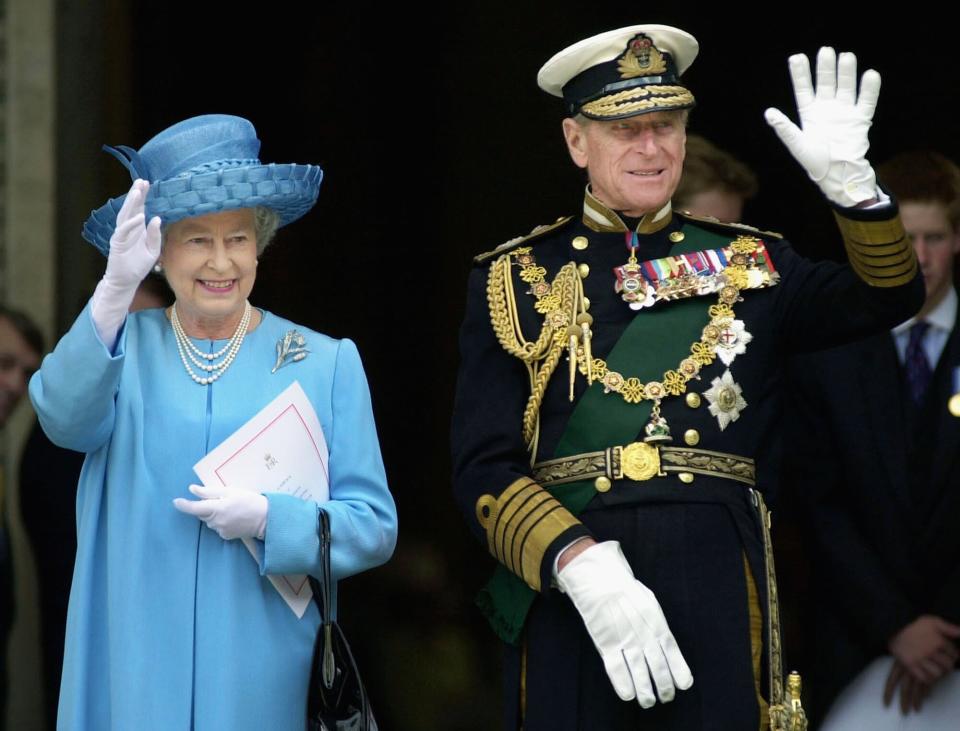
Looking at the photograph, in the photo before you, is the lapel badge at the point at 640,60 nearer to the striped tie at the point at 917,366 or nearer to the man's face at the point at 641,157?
the man's face at the point at 641,157

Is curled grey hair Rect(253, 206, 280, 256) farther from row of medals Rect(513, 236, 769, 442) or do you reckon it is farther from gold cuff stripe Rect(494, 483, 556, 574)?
gold cuff stripe Rect(494, 483, 556, 574)

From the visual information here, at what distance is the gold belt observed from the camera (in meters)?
3.84

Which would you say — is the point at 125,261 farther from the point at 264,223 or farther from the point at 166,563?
the point at 166,563

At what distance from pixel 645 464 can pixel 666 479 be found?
0.05m

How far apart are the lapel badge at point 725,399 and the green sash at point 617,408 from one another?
0.29 feet

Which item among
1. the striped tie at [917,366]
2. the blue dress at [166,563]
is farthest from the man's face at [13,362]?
the striped tie at [917,366]

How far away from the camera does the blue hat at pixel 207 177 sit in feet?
A: 12.6

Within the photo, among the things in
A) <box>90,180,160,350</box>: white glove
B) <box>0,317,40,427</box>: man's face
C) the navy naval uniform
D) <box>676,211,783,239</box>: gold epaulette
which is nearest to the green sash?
the navy naval uniform

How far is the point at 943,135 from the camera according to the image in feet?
20.1

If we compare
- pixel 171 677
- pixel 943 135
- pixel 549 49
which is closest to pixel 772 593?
pixel 171 677

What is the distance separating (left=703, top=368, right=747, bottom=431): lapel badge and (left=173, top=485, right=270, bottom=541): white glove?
883 millimetres

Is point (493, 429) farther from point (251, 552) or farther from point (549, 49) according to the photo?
point (549, 49)

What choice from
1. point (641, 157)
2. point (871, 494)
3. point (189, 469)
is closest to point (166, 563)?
point (189, 469)

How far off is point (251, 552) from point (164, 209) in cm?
68
